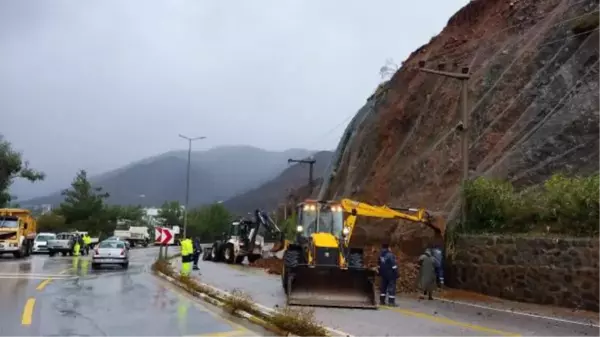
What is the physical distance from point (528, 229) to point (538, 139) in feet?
33.8

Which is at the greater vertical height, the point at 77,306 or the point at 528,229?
the point at 528,229

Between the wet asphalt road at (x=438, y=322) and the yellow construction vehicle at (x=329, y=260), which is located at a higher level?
the yellow construction vehicle at (x=329, y=260)

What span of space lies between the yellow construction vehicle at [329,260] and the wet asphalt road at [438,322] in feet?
2.31

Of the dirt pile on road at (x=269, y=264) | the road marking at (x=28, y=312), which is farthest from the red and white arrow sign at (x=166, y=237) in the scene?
the road marking at (x=28, y=312)

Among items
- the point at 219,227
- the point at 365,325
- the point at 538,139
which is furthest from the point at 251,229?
the point at 219,227

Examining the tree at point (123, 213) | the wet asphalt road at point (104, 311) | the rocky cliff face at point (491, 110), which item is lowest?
the wet asphalt road at point (104, 311)

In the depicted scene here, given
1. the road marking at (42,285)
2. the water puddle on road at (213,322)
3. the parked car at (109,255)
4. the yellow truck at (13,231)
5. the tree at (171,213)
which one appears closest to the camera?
the water puddle on road at (213,322)

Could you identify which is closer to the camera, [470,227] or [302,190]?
[470,227]

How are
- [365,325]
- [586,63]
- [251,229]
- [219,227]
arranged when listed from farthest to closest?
1. [219,227]
2. [251,229]
3. [586,63]
4. [365,325]

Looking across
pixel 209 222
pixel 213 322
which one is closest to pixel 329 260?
pixel 213 322

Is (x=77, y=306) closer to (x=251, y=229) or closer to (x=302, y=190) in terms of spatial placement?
(x=251, y=229)

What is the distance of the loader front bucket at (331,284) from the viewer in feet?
57.9

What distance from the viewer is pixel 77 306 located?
15594 millimetres

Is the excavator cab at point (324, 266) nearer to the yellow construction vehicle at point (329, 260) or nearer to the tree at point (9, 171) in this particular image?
the yellow construction vehicle at point (329, 260)
